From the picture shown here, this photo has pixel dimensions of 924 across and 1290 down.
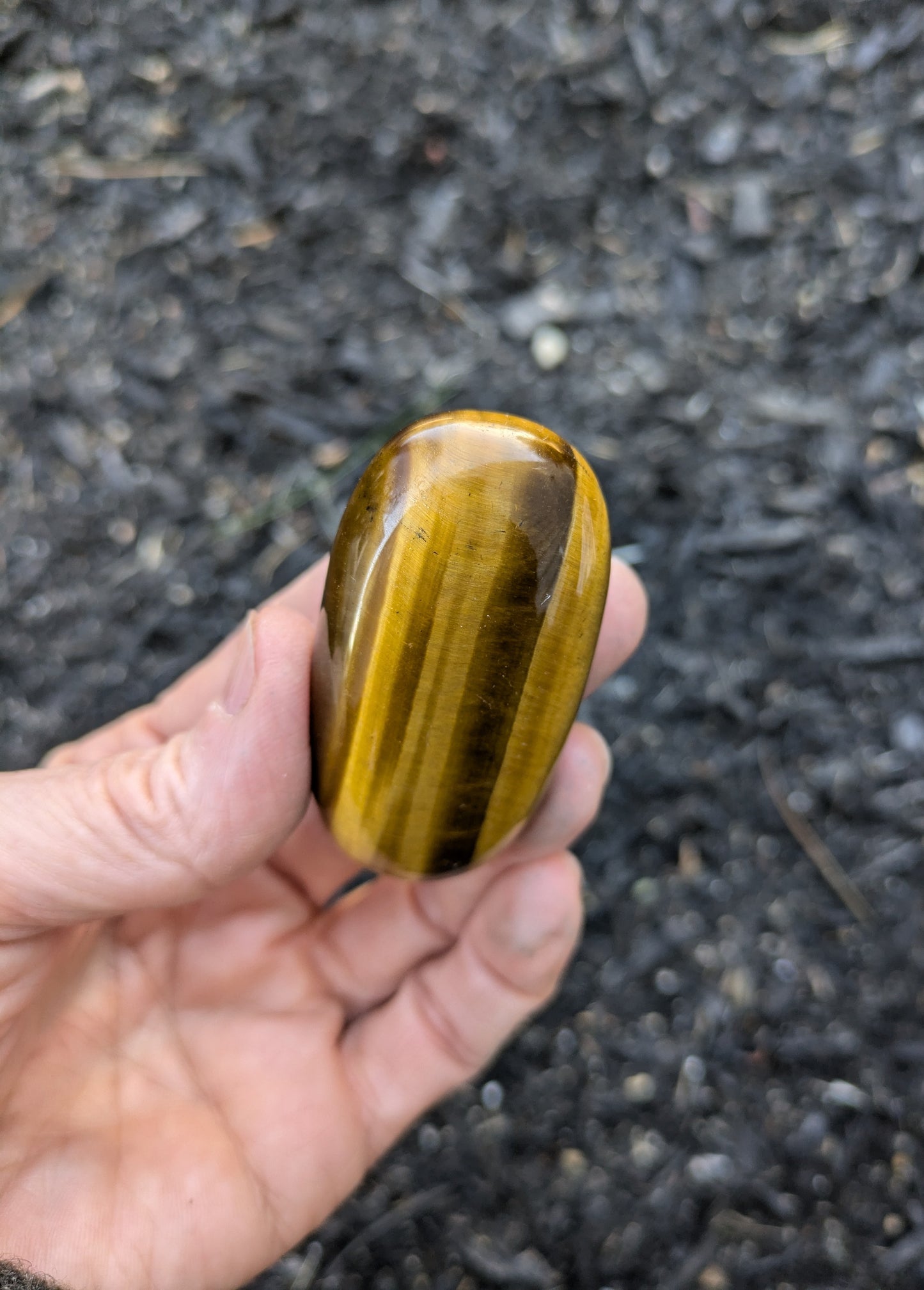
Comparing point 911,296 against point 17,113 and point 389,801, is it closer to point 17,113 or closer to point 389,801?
point 389,801

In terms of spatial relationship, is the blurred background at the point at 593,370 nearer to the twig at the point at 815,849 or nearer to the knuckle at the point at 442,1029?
the twig at the point at 815,849

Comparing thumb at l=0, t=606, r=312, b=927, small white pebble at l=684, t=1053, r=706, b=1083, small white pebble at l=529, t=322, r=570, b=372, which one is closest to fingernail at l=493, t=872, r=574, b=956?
thumb at l=0, t=606, r=312, b=927

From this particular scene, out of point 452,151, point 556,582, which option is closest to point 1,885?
point 556,582

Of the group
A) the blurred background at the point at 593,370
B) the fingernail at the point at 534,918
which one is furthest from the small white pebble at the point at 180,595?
the fingernail at the point at 534,918

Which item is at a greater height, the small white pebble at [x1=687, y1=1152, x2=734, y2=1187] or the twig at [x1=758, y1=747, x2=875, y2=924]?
the twig at [x1=758, y1=747, x2=875, y2=924]

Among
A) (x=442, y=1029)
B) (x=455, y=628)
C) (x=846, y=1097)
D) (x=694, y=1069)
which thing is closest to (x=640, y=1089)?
(x=694, y=1069)

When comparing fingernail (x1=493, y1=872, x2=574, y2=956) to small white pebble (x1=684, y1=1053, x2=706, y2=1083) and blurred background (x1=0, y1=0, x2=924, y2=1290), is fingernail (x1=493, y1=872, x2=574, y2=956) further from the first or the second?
small white pebble (x1=684, y1=1053, x2=706, y2=1083)

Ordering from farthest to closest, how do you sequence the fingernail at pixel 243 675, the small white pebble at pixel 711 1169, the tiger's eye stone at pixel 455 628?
the small white pebble at pixel 711 1169, the fingernail at pixel 243 675, the tiger's eye stone at pixel 455 628
